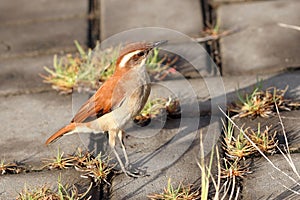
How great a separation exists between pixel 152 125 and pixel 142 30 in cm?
147

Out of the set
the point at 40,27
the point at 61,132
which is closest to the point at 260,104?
the point at 61,132

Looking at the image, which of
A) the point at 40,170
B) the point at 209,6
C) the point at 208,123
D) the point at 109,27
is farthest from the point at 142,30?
the point at 40,170

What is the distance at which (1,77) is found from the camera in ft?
18.6

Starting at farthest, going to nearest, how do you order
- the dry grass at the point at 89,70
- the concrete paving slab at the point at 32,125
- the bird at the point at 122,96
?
the dry grass at the point at 89,70 → the concrete paving slab at the point at 32,125 → the bird at the point at 122,96

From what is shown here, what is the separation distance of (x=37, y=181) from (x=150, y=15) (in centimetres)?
253

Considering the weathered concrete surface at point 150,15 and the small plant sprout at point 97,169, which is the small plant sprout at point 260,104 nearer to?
the small plant sprout at point 97,169

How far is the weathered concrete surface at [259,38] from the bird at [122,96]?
126cm

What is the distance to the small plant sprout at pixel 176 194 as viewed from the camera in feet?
13.2

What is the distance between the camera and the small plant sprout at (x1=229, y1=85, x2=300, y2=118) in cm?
482

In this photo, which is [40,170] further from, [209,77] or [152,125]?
[209,77]

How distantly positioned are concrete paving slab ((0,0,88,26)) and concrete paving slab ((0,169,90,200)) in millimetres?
2370

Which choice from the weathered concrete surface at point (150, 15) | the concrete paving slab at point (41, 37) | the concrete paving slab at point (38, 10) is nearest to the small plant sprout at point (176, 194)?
the weathered concrete surface at point (150, 15)

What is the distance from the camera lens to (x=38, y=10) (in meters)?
6.59

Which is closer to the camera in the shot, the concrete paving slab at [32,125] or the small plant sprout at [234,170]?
the small plant sprout at [234,170]
